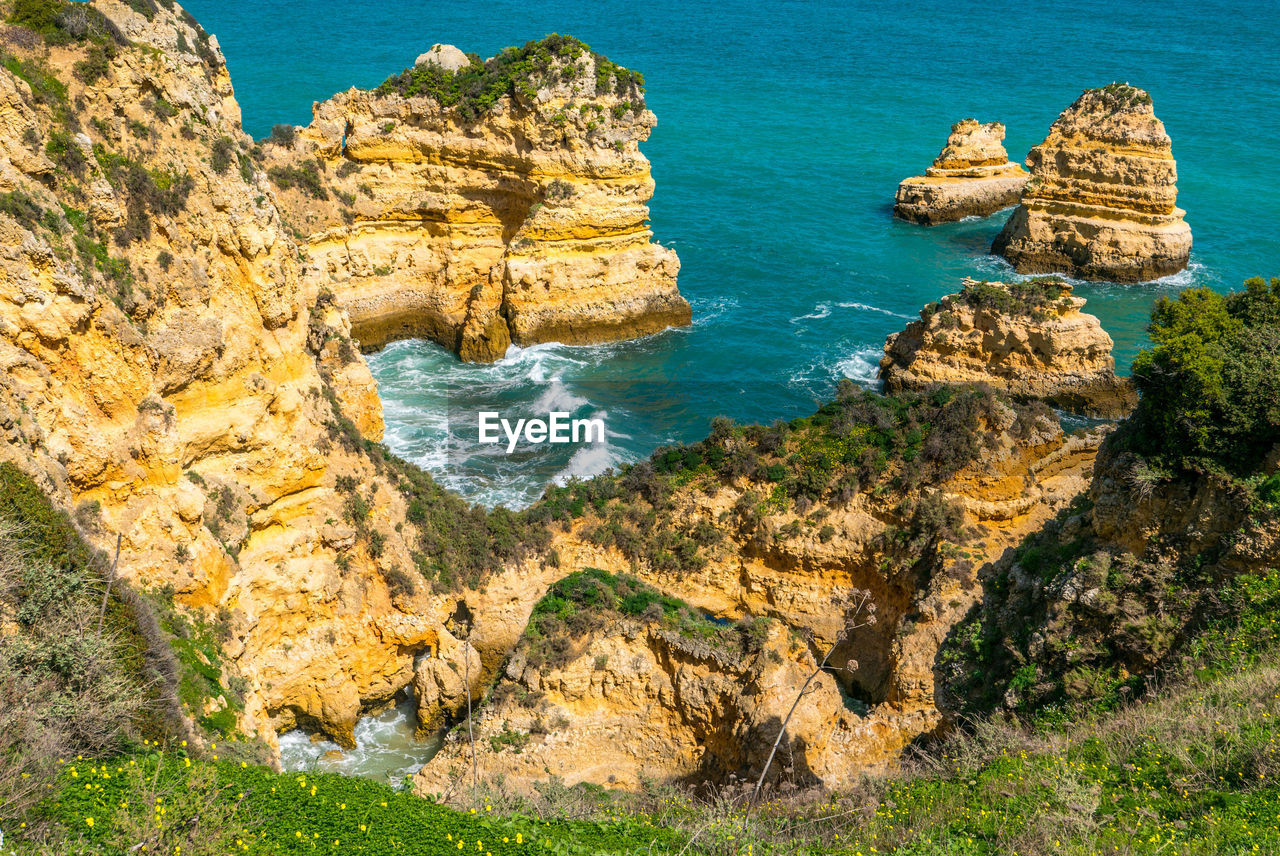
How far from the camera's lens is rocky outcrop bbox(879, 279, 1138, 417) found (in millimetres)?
41344

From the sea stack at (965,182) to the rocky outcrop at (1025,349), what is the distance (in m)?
27.1

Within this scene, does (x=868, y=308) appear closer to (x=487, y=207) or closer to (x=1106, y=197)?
(x=1106, y=197)

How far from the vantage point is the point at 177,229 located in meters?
20.7

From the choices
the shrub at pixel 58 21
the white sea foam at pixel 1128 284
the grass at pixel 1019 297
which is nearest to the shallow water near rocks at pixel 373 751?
the shrub at pixel 58 21

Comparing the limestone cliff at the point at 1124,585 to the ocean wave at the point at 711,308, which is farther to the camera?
the ocean wave at the point at 711,308

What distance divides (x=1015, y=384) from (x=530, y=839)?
116 feet

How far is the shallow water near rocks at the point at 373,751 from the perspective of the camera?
23562mm

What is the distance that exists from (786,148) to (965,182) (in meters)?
17.5

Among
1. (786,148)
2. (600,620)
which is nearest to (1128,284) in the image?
(786,148)

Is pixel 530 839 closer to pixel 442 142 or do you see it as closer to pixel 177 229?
pixel 177 229

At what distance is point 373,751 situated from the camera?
80.9 feet

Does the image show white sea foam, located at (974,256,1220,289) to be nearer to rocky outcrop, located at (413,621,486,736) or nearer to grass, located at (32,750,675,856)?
rocky outcrop, located at (413,621,486,736)

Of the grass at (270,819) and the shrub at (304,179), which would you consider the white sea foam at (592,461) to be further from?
the grass at (270,819)

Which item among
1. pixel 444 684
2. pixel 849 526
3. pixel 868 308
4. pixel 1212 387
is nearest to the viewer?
pixel 1212 387
